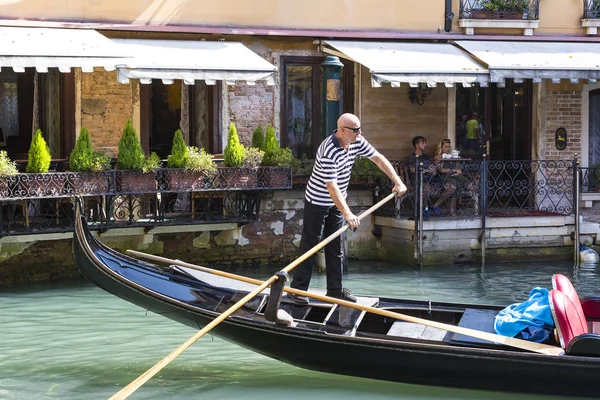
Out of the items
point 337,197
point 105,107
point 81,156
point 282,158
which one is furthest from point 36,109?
point 337,197

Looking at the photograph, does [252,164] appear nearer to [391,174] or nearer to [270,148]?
[270,148]

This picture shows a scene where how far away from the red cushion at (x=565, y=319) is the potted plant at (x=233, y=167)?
4859mm

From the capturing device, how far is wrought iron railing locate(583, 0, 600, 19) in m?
12.1

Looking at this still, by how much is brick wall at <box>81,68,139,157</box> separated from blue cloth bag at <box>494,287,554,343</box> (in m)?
5.39

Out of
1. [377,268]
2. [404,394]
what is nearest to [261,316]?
[404,394]

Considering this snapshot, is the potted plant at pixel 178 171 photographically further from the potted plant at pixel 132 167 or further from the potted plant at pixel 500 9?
the potted plant at pixel 500 9

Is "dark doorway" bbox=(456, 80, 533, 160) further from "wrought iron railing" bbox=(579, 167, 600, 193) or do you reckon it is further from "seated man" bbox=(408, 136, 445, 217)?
"seated man" bbox=(408, 136, 445, 217)

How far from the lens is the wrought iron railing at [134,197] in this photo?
9.31 meters

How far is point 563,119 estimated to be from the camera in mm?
12336

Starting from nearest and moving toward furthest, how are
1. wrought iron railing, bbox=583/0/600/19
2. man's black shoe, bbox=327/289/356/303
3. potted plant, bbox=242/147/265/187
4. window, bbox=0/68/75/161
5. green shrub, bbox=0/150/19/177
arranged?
Answer: man's black shoe, bbox=327/289/356/303 < green shrub, bbox=0/150/19/177 < potted plant, bbox=242/147/265/187 < window, bbox=0/68/75/161 < wrought iron railing, bbox=583/0/600/19

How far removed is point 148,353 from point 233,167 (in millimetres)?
3332

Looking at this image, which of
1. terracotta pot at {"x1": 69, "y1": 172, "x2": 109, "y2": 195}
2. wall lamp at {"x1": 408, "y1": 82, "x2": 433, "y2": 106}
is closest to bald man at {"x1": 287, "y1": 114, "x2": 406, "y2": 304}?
terracotta pot at {"x1": 69, "y1": 172, "x2": 109, "y2": 195}

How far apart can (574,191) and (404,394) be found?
563 centimetres

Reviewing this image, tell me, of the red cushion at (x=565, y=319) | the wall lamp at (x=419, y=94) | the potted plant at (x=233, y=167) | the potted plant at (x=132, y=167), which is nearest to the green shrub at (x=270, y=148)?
the potted plant at (x=233, y=167)
